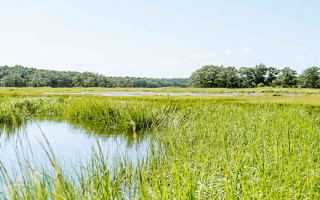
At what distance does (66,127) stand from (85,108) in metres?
2.50

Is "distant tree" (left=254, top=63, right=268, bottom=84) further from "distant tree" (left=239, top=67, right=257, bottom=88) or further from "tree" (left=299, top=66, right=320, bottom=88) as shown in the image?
"tree" (left=299, top=66, right=320, bottom=88)

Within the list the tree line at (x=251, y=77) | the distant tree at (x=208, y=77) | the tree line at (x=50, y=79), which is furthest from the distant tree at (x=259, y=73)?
the tree line at (x=50, y=79)

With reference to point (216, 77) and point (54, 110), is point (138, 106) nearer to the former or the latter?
point (54, 110)

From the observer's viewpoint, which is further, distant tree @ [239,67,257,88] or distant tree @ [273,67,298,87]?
distant tree @ [239,67,257,88]

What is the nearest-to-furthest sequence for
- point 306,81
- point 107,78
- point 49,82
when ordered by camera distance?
point 306,81
point 49,82
point 107,78

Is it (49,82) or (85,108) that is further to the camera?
(49,82)

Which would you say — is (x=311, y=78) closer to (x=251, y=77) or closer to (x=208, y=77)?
(x=251, y=77)

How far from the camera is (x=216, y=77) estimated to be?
91750mm

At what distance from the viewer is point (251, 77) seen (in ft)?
307

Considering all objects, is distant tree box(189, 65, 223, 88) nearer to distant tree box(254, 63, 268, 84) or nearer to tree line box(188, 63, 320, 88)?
tree line box(188, 63, 320, 88)

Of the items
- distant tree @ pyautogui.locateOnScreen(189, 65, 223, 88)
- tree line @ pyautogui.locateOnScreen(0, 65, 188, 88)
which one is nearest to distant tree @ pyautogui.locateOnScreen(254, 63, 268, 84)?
distant tree @ pyautogui.locateOnScreen(189, 65, 223, 88)

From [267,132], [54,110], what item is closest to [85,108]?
[54,110]

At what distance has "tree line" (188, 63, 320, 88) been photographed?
8762cm

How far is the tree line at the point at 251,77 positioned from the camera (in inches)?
3450
